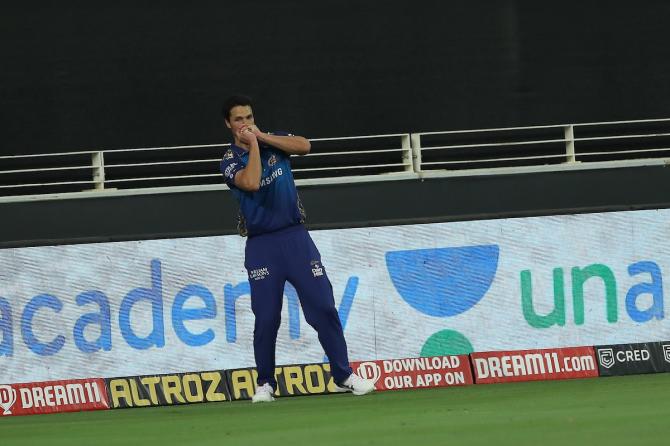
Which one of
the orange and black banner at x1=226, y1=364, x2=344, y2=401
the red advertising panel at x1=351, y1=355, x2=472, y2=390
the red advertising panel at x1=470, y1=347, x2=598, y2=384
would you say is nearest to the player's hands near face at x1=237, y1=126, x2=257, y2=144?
the orange and black banner at x1=226, y1=364, x2=344, y2=401

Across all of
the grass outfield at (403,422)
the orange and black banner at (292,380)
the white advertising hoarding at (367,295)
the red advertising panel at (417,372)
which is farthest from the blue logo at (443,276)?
the grass outfield at (403,422)

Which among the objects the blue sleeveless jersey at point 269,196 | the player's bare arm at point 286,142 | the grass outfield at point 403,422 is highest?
the player's bare arm at point 286,142

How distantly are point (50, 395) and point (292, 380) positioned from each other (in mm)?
1930

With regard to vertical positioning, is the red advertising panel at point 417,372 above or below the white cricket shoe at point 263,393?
below

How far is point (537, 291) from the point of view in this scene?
36.9ft

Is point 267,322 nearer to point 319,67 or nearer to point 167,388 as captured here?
Result: point 167,388

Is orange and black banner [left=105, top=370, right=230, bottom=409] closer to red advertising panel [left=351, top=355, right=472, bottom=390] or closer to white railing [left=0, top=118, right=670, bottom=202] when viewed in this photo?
red advertising panel [left=351, top=355, right=472, bottom=390]

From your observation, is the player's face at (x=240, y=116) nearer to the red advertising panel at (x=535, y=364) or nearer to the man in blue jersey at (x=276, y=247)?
the man in blue jersey at (x=276, y=247)

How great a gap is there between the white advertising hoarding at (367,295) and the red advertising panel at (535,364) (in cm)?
8

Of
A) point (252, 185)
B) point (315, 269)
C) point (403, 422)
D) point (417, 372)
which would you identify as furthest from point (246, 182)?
point (417, 372)

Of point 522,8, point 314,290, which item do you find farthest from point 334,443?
point 522,8

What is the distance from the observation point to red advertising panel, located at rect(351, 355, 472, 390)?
1089 cm

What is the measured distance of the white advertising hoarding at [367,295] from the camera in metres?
10.9

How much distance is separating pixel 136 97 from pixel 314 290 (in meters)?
7.30
